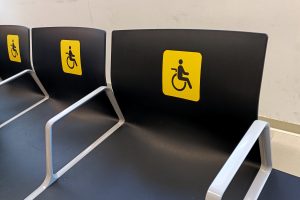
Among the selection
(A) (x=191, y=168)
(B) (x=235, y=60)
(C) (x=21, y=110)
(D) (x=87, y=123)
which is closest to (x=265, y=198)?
(A) (x=191, y=168)

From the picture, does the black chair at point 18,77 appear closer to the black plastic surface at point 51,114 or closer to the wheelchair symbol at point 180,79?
the black plastic surface at point 51,114

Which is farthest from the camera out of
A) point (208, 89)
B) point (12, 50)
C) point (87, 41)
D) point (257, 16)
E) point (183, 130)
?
point (12, 50)

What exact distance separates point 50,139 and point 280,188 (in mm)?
658

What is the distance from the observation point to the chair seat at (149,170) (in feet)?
2.61

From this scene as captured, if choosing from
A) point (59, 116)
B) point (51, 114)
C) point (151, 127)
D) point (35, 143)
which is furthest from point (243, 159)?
point (51, 114)

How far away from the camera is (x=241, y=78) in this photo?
0.75 metres

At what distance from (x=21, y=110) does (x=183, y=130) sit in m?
0.83

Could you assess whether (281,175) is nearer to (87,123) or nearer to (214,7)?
(87,123)

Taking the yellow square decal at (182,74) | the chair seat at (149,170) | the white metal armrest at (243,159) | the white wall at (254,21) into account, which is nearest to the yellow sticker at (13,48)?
the white wall at (254,21)

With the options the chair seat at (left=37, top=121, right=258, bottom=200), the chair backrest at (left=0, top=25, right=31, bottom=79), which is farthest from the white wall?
the chair seat at (left=37, top=121, right=258, bottom=200)

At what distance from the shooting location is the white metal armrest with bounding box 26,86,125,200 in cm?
88

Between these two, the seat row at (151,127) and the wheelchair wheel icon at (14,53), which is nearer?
the seat row at (151,127)

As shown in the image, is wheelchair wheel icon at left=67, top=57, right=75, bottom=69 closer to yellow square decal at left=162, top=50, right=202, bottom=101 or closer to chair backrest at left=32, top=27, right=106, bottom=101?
→ chair backrest at left=32, top=27, right=106, bottom=101

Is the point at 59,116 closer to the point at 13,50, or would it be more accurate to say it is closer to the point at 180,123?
the point at 180,123
